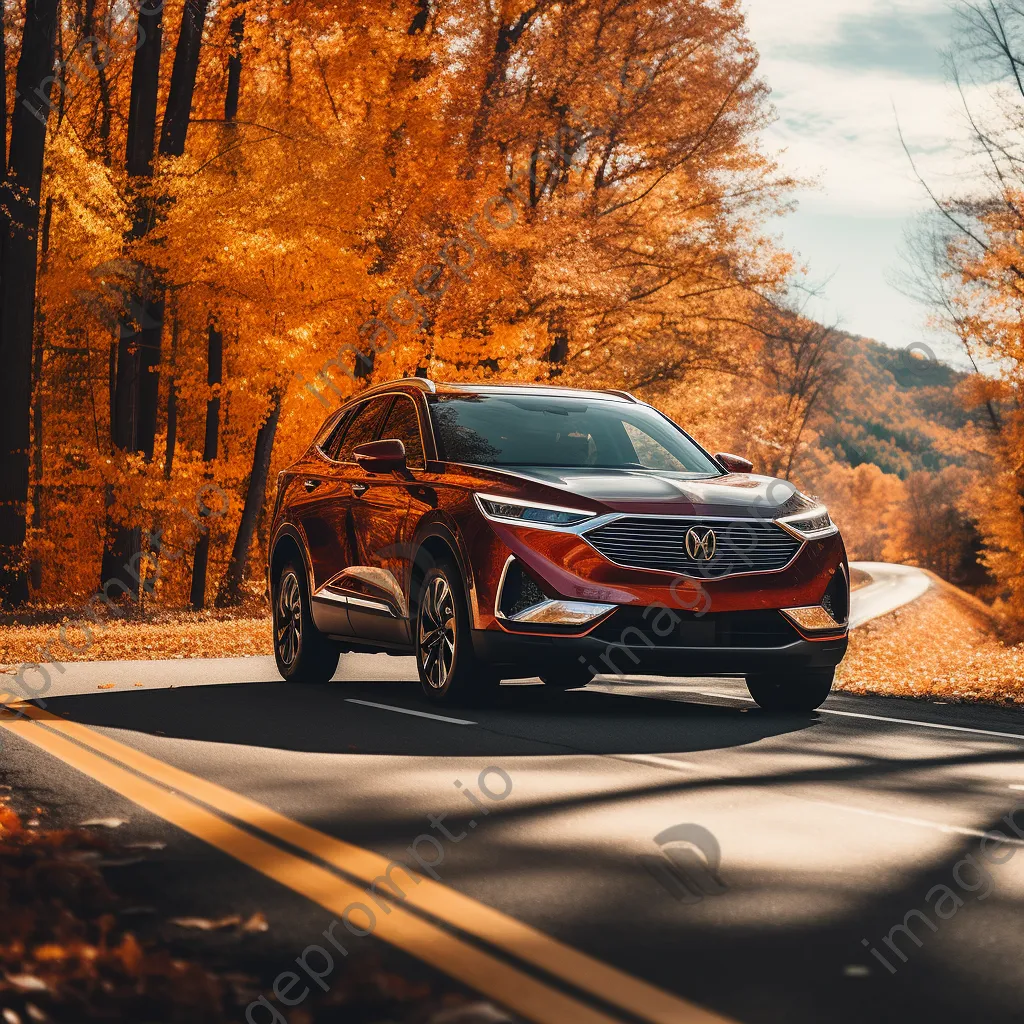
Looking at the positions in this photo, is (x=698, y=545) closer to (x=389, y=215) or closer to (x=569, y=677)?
(x=569, y=677)

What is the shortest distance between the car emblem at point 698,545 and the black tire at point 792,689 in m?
1.08

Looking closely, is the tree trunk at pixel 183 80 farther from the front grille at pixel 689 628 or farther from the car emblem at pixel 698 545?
the front grille at pixel 689 628

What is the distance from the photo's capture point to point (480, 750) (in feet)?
24.3

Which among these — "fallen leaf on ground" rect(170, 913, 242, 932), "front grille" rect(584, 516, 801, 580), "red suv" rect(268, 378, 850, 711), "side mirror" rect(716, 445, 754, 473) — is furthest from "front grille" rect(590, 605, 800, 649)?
"fallen leaf on ground" rect(170, 913, 242, 932)

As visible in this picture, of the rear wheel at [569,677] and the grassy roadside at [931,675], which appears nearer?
the rear wheel at [569,677]

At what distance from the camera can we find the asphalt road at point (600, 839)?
12.3 feet

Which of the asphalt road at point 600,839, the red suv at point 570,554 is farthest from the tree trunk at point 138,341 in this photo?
the asphalt road at point 600,839

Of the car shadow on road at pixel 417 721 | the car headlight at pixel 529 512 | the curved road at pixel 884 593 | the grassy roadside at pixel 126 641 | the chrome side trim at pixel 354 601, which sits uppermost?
the car headlight at pixel 529 512

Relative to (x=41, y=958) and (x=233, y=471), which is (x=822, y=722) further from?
Answer: (x=233, y=471)

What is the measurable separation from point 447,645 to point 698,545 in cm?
171

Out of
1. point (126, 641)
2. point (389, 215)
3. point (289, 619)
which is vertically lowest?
point (126, 641)

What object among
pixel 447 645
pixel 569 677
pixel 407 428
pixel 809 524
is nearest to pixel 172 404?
pixel 407 428

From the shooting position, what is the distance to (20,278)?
20750 millimetres

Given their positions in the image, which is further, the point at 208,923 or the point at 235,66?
the point at 235,66
